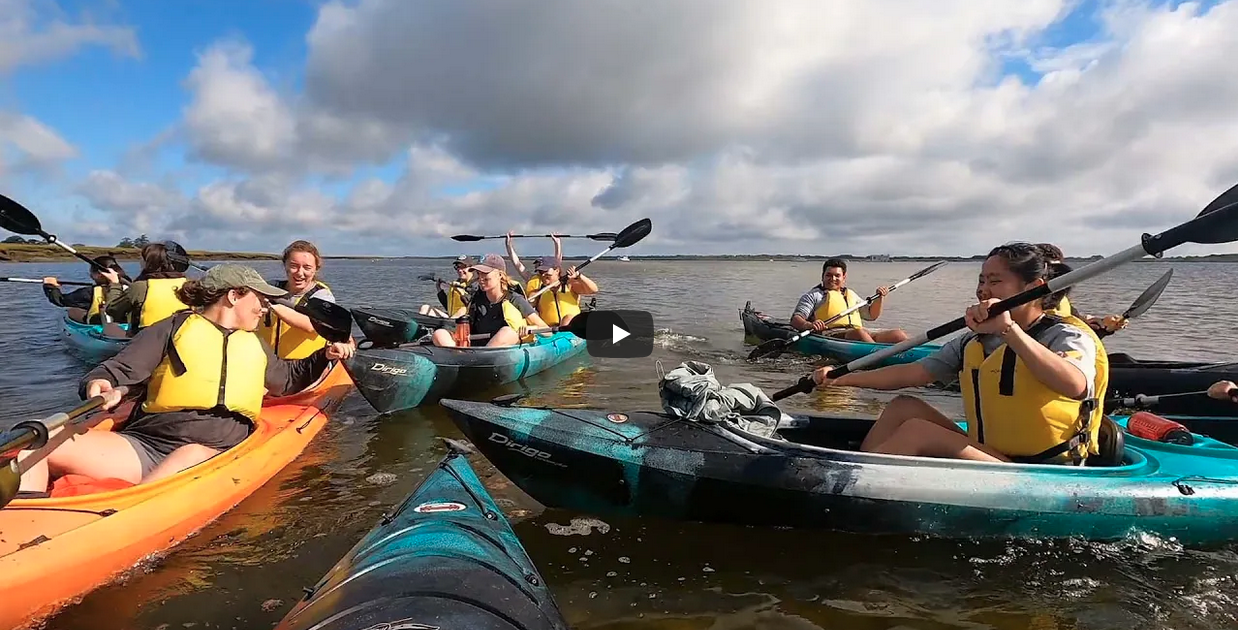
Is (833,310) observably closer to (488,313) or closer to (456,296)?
(488,313)

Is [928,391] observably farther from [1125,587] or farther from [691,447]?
[691,447]

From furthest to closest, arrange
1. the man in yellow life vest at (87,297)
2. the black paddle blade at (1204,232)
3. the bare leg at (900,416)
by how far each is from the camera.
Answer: the man in yellow life vest at (87,297) → the bare leg at (900,416) → the black paddle blade at (1204,232)

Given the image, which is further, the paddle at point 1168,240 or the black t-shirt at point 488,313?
the black t-shirt at point 488,313

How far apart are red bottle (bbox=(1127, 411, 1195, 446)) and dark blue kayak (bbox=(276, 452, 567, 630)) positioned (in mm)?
4632

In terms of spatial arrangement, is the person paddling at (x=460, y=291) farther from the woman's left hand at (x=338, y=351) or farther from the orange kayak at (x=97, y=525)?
the orange kayak at (x=97, y=525)

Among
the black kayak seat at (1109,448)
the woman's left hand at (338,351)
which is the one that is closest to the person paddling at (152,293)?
the woman's left hand at (338,351)

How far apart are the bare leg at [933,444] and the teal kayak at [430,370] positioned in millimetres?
4859

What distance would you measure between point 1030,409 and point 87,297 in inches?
588

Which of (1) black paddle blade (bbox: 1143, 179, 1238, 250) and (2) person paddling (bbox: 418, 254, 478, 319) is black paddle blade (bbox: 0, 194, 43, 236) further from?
(1) black paddle blade (bbox: 1143, 179, 1238, 250)

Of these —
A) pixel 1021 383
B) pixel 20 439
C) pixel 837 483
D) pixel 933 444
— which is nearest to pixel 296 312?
pixel 20 439

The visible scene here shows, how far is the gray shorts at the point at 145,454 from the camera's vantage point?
396 centimetres

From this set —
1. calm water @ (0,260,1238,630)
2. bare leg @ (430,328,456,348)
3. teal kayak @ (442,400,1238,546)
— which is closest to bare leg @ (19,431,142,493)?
calm water @ (0,260,1238,630)

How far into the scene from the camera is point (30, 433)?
311cm

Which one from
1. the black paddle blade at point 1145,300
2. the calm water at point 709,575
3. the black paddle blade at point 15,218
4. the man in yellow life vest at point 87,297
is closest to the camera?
the calm water at point 709,575
